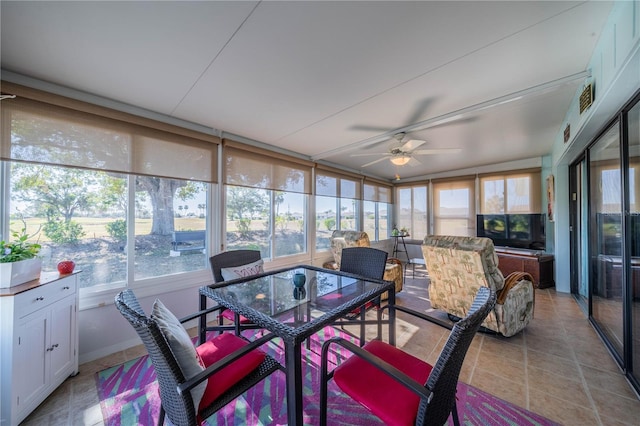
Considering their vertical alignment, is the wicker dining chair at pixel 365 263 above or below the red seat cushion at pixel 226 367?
above

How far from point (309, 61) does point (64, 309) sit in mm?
2736

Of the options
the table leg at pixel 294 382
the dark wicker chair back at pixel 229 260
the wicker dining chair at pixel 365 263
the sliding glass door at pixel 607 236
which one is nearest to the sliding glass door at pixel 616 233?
the sliding glass door at pixel 607 236

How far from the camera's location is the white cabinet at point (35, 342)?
4.67 ft

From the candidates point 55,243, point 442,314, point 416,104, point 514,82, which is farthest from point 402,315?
point 55,243

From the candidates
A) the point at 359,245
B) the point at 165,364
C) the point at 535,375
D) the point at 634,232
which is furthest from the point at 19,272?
the point at 634,232

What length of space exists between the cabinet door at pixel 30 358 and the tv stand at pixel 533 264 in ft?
20.3

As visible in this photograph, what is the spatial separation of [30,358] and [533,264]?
6.31 metres

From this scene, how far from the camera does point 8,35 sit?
1.50m

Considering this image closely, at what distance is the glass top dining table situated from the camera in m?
1.16

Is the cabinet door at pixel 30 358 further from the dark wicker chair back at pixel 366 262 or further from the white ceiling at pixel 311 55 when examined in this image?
the dark wicker chair back at pixel 366 262

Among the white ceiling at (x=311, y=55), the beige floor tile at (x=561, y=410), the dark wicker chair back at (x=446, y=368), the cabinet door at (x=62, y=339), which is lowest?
the beige floor tile at (x=561, y=410)

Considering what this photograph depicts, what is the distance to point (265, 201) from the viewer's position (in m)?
3.76

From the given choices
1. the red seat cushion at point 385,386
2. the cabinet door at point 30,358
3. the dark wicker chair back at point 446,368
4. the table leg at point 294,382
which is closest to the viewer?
the dark wicker chair back at point 446,368

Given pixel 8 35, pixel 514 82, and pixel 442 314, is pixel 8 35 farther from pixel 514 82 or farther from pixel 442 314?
pixel 442 314
